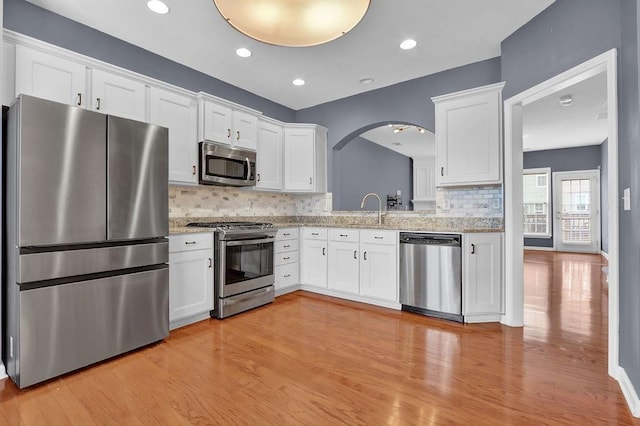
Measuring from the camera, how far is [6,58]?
2.30m

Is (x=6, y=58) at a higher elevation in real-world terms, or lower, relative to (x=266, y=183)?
higher

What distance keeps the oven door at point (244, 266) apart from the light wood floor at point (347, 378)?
0.38 meters

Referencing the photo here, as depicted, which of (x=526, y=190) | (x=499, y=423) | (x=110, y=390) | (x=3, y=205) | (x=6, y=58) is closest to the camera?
(x=499, y=423)

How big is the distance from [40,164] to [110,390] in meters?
1.49

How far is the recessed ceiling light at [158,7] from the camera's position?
2.62 metres

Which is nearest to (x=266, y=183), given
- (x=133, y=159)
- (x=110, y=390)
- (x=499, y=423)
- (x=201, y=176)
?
(x=201, y=176)

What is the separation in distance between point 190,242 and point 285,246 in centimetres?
139

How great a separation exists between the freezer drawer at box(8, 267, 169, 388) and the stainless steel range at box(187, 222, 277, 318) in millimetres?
663

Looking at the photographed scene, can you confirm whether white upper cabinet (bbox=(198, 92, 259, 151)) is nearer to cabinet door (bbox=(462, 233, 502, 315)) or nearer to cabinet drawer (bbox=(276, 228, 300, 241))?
cabinet drawer (bbox=(276, 228, 300, 241))

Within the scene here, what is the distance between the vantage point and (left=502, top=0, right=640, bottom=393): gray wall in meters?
1.83

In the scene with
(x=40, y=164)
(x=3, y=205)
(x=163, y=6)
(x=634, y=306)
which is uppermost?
(x=163, y=6)

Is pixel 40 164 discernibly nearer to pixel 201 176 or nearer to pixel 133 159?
pixel 133 159

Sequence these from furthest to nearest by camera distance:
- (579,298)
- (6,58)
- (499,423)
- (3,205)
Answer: (579,298)
(6,58)
(3,205)
(499,423)

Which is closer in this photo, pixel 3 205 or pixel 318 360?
pixel 3 205
